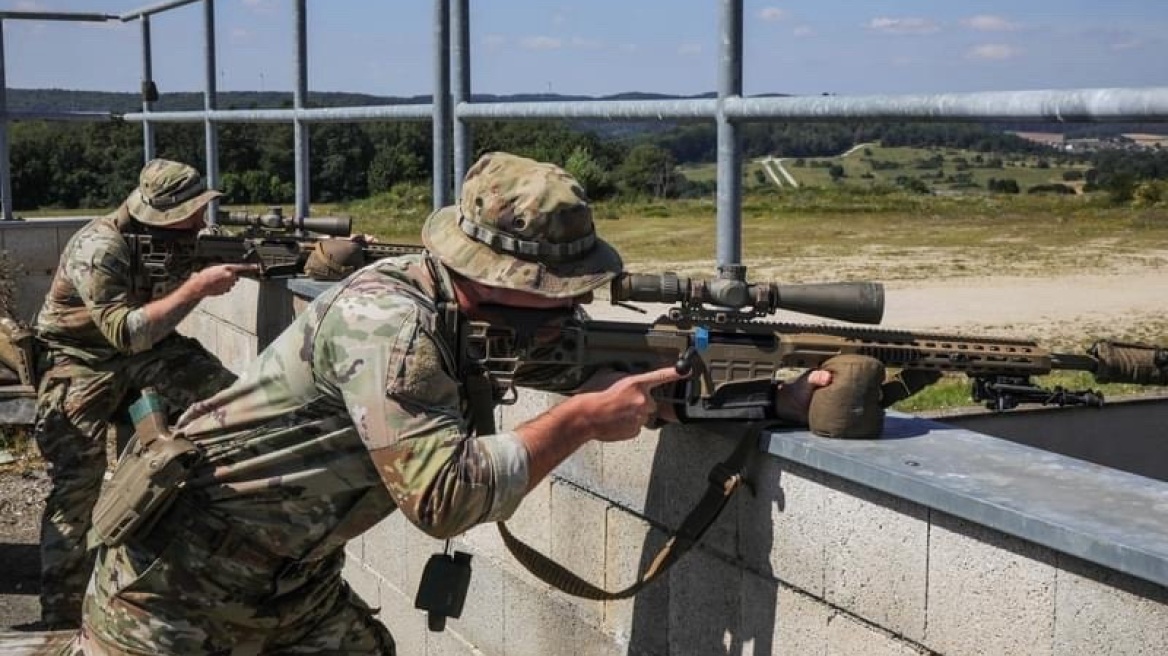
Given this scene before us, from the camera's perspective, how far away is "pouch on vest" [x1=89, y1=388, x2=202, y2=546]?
3.16 metres

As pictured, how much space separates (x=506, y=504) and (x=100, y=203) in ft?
26.8

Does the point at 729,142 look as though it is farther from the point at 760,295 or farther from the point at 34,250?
the point at 34,250

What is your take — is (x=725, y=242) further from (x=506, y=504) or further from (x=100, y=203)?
(x=100, y=203)

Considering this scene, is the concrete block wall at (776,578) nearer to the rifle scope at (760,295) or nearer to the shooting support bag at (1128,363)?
the rifle scope at (760,295)

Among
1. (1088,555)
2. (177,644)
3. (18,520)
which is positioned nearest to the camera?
(1088,555)

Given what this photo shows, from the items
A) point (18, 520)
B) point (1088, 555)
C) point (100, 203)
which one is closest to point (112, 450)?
point (18, 520)

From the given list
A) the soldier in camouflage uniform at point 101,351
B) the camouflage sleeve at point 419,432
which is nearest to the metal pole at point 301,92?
the soldier in camouflage uniform at point 101,351

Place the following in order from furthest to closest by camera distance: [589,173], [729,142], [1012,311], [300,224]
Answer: [1012,311]
[300,224]
[589,173]
[729,142]

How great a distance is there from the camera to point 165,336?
620cm

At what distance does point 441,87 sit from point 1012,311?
10201mm

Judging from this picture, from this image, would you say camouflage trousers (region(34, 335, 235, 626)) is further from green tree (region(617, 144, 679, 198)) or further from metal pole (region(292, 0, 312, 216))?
green tree (region(617, 144, 679, 198))

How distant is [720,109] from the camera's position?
3488 mm

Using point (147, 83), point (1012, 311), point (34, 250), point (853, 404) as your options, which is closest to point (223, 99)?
point (147, 83)

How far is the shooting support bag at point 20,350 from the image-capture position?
254 inches
